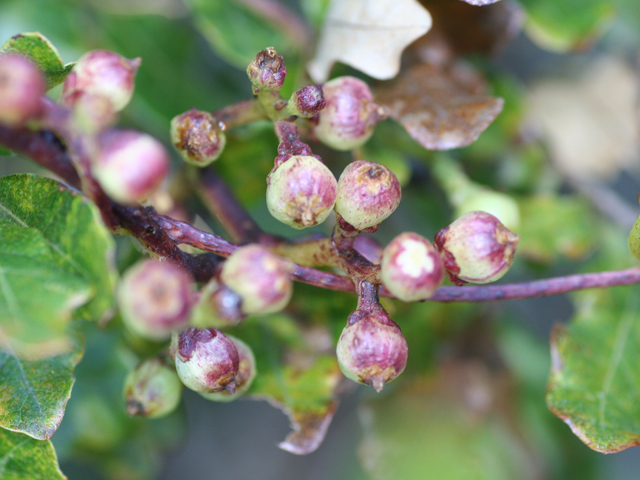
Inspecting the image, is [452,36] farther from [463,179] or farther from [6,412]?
[6,412]

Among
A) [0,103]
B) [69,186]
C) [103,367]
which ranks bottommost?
[103,367]

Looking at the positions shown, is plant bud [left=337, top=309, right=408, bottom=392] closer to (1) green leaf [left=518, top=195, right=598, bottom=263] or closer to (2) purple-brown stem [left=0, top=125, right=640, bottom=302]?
(2) purple-brown stem [left=0, top=125, right=640, bottom=302]

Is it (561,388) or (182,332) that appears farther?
(561,388)

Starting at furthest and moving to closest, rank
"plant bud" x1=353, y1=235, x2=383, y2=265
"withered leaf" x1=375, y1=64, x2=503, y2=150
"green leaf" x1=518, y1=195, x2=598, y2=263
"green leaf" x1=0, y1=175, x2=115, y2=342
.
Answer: "green leaf" x1=518, y1=195, x2=598, y2=263 < "withered leaf" x1=375, y1=64, x2=503, y2=150 < "plant bud" x1=353, y1=235, x2=383, y2=265 < "green leaf" x1=0, y1=175, x2=115, y2=342

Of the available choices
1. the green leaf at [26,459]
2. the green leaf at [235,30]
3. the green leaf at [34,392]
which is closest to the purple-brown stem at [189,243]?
the green leaf at [34,392]

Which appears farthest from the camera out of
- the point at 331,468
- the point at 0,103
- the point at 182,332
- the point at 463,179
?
the point at 331,468

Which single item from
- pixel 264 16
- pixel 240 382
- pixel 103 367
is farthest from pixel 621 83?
pixel 103 367

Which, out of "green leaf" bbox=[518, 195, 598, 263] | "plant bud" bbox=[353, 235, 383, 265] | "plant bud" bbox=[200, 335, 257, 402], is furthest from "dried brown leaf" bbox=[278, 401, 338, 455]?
"green leaf" bbox=[518, 195, 598, 263]

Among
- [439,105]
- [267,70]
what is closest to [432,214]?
[439,105]
